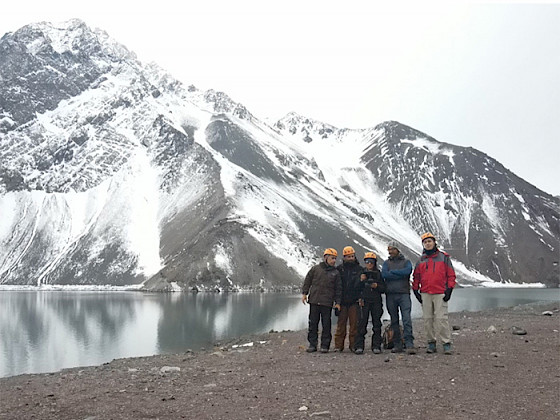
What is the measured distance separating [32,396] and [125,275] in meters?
116

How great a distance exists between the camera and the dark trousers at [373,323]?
47.1 feet

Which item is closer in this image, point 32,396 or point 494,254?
point 32,396

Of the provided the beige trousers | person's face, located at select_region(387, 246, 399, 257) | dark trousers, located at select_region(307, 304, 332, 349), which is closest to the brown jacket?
dark trousers, located at select_region(307, 304, 332, 349)

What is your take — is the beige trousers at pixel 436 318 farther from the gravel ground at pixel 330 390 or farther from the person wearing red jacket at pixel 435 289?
the gravel ground at pixel 330 390

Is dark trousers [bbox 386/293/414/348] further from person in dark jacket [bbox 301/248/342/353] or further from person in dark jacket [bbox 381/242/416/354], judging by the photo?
person in dark jacket [bbox 301/248/342/353]

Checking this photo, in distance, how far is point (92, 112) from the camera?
7603 inches

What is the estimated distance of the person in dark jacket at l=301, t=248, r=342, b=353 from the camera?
49.4 ft

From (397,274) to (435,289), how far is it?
3.88 ft

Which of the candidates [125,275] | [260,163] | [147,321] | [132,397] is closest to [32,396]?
[132,397]

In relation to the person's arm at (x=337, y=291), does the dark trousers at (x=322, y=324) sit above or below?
below

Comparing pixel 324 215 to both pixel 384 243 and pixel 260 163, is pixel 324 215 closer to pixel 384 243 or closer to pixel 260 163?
pixel 384 243

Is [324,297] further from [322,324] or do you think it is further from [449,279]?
[449,279]

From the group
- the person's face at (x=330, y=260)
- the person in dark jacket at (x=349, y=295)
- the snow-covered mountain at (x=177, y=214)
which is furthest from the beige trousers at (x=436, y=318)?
the snow-covered mountain at (x=177, y=214)

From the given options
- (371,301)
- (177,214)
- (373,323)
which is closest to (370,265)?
(371,301)
